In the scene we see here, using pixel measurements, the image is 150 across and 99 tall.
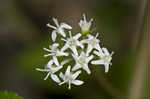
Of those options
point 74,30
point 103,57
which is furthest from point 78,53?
point 74,30

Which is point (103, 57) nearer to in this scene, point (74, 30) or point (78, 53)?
point (78, 53)

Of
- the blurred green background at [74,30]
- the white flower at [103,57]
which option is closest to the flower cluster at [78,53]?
the white flower at [103,57]

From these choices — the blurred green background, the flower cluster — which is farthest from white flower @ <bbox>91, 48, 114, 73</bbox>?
the blurred green background

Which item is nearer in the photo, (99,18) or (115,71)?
(115,71)

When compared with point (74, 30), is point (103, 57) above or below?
below

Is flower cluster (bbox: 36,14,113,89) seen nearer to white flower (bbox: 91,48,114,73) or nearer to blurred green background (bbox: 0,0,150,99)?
white flower (bbox: 91,48,114,73)

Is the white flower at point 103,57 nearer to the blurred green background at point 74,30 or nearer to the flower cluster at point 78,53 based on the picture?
the flower cluster at point 78,53

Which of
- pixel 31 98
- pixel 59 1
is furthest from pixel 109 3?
pixel 31 98

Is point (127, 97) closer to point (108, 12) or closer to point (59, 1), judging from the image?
point (108, 12)
